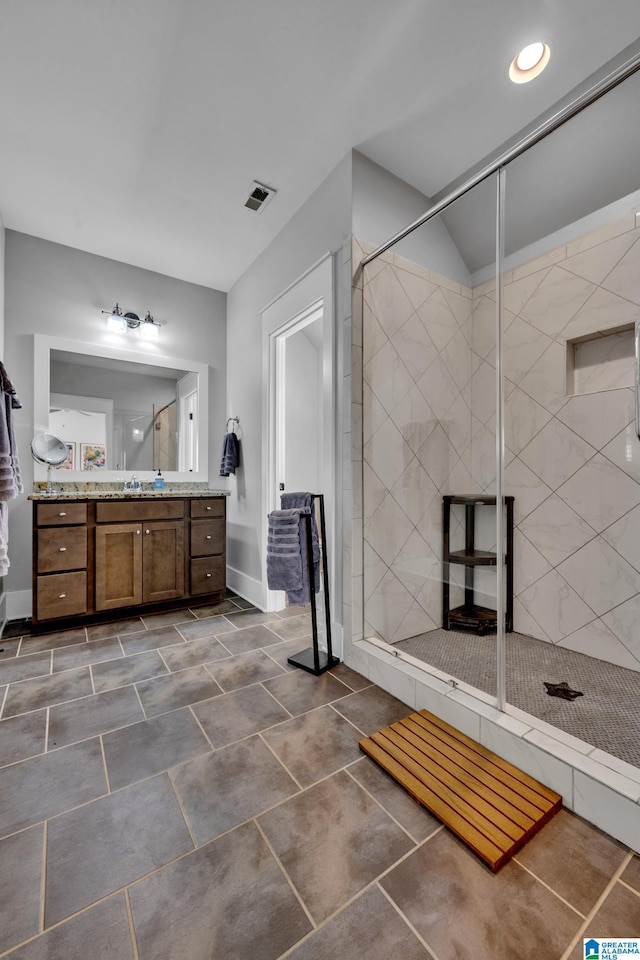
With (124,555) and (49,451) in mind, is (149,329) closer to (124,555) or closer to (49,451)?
(49,451)

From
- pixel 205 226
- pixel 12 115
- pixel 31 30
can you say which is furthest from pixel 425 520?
pixel 12 115

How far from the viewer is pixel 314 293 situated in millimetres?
2447

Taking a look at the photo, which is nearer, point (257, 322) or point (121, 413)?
point (257, 322)

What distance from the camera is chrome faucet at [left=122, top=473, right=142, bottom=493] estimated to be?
10.7ft

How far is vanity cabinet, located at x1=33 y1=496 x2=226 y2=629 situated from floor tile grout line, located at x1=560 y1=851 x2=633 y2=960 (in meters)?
2.67

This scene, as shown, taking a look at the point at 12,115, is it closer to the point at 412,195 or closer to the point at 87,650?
the point at 412,195

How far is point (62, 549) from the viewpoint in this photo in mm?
2568

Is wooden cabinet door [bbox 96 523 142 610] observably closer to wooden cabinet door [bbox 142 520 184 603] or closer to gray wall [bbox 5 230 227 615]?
wooden cabinet door [bbox 142 520 184 603]

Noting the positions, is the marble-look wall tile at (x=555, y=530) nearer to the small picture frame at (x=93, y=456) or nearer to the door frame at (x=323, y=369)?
the door frame at (x=323, y=369)

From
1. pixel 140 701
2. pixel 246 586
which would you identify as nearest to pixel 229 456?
pixel 246 586

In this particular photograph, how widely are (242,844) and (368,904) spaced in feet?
1.19

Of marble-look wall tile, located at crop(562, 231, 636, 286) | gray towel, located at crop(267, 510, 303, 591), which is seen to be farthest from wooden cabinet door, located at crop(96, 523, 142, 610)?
marble-look wall tile, located at crop(562, 231, 636, 286)

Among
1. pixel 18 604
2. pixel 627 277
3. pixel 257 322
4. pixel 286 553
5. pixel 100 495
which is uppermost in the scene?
pixel 257 322

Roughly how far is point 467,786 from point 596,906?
0.39 m
